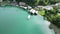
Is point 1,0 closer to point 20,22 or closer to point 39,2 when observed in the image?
point 39,2

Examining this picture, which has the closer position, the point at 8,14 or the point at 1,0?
the point at 8,14

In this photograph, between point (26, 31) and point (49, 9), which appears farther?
point (49, 9)

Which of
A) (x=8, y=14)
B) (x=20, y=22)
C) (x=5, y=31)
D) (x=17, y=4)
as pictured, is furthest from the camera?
(x=17, y=4)

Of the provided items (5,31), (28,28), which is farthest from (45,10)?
(5,31)

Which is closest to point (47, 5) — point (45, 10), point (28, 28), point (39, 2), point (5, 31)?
point (39, 2)

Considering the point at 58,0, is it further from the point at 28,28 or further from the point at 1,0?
the point at 28,28

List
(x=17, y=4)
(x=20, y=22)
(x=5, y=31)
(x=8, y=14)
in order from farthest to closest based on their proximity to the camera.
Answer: (x=17, y=4) → (x=8, y=14) → (x=20, y=22) → (x=5, y=31)
